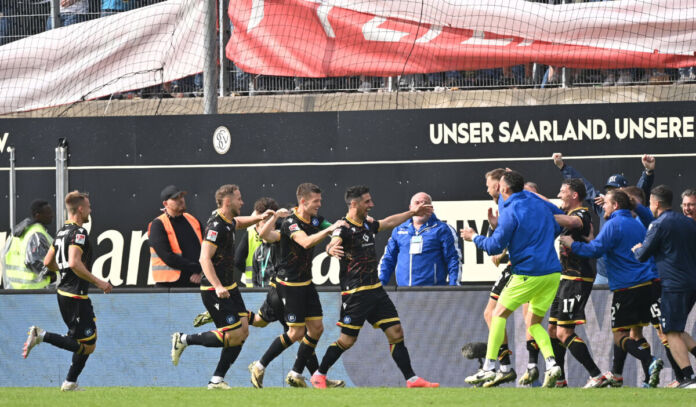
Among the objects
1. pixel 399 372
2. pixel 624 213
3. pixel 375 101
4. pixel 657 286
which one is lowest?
pixel 399 372

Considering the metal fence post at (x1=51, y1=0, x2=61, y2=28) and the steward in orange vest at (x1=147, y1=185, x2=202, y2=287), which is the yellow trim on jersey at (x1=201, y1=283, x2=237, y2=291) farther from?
the metal fence post at (x1=51, y1=0, x2=61, y2=28)

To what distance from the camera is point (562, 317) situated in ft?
36.7

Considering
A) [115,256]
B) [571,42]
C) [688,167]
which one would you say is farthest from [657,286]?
[115,256]

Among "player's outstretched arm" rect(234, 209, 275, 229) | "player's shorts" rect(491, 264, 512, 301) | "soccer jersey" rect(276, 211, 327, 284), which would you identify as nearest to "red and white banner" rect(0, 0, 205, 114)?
"player's outstretched arm" rect(234, 209, 275, 229)

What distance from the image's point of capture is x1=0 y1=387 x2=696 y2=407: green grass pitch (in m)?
9.39

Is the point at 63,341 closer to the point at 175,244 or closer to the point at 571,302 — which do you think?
the point at 175,244

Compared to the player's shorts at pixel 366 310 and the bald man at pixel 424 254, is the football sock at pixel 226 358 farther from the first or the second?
the bald man at pixel 424 254

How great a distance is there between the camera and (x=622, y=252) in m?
11.1

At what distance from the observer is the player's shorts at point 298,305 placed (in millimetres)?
11352

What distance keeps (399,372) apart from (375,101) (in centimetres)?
394

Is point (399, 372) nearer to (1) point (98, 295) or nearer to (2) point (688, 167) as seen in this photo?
(1) point (98, 295)

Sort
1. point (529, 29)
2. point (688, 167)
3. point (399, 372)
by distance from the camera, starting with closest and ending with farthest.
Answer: point (399, 372) < point (688, 167) < point (529, 29)

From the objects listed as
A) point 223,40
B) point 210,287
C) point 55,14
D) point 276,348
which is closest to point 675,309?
point 276,348

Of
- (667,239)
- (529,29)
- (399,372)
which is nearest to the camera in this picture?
(667,239)
